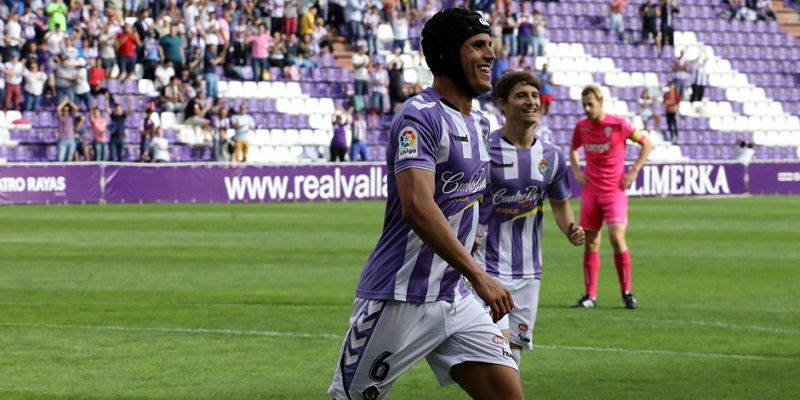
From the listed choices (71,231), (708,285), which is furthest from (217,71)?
(708,285)

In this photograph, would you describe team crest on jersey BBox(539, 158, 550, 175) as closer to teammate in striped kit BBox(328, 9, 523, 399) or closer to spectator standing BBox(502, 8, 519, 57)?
teammate in striped kit BBox(328, 9, 523, 399)

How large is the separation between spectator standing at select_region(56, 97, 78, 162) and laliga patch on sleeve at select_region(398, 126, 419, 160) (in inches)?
1171

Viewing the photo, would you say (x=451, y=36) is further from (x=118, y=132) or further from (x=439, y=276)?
(x=118, y=132)

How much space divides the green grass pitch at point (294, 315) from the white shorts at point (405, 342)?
354 centimetres

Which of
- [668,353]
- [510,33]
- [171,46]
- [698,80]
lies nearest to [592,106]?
[668,353]

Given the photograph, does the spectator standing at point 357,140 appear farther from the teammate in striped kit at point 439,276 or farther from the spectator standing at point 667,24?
the teammate in striped kit at point 439,276

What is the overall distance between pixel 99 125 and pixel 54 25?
283 centimetres

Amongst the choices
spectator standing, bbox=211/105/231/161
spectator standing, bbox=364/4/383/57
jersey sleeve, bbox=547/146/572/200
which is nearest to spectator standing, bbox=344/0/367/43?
spectator standing, bbox=364/4/383/57

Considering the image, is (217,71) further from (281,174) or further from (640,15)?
(640,15)

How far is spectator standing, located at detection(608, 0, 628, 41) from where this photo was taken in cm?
4778

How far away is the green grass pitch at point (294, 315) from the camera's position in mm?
10148

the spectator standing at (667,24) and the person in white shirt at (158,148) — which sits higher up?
the spectator standing at (667,24)

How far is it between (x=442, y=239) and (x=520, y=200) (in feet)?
12.9

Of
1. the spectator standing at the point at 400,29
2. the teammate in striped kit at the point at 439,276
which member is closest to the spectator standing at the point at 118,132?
the spectator standing at the point at 400,29
